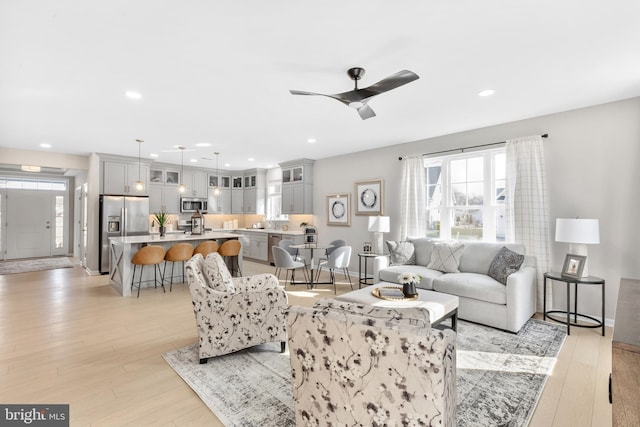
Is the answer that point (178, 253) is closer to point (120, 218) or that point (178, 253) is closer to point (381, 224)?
point (120, 218)

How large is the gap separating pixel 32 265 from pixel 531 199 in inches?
431

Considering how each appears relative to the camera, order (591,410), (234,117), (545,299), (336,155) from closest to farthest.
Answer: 1. (591,410)
2. (545,299)
3. (234,117)
4. (336,155)

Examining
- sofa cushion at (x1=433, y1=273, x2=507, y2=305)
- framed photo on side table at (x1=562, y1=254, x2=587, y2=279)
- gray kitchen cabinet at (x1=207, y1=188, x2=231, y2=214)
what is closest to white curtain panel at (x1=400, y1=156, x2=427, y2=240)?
sofa cushion at (x1=433, y1=273, x2=507, y2=305)

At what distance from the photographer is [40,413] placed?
2.13m

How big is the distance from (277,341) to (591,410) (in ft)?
8.17

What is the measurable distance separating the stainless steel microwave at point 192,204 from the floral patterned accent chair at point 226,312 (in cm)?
612

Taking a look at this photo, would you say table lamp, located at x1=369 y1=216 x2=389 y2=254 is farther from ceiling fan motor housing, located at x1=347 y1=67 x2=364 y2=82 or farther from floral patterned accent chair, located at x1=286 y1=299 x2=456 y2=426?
floral patterned accent chair, located at x1=286 y1=299 x2=456 y2=426

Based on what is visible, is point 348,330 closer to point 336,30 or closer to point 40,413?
point 336,30

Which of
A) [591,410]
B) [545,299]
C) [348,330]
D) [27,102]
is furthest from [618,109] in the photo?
[27,102]

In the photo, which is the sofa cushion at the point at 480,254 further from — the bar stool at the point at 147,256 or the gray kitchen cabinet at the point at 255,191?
the gray kitchen cabinet at the point at 255,191

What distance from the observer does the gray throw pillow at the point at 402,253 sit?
16.1 ft

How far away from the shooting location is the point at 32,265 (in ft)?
25.1

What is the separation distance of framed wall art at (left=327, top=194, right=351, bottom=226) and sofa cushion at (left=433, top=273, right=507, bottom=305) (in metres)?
2.94

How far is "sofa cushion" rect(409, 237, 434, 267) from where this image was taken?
4.86 m
